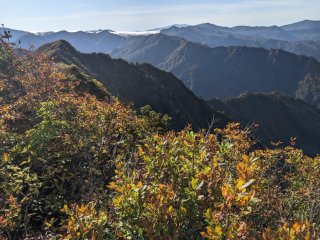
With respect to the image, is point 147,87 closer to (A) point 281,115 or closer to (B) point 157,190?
(B) point 157,190

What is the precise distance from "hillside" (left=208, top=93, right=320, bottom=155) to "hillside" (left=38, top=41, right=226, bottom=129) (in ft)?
186

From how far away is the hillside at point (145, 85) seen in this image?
9188 cm

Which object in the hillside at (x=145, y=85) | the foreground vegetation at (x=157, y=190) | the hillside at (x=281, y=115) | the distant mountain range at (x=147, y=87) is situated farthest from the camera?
the hillside at (x=281, y=115)

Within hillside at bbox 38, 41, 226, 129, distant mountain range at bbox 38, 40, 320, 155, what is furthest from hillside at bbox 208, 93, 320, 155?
hillside at bbox 38, 41, 226, 129

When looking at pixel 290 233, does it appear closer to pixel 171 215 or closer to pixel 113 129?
pixel 171 215

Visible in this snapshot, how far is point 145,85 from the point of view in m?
105

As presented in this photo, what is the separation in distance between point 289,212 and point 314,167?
4.77 m

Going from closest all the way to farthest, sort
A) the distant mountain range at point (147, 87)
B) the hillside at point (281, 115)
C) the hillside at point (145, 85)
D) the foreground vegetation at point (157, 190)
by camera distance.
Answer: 1. the foreground vegetation at point (157, 190)
2. the distant mountain range at point (147, 87)
3. the hillside at point (145, 85)
4. the hillside at point (281, 115)

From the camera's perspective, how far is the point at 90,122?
473 inches

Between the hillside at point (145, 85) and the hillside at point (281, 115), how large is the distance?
2235 inches

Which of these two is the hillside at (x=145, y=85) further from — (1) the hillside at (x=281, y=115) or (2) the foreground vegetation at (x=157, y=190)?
(2) the foreground vegetation at (x=157, y=190)

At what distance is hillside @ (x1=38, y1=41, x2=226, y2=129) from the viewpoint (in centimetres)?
9188

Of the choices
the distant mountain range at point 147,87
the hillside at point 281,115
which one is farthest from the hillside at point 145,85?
the hillside at point 281,115

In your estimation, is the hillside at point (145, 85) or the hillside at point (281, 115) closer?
the hillside at point (145, 85)
